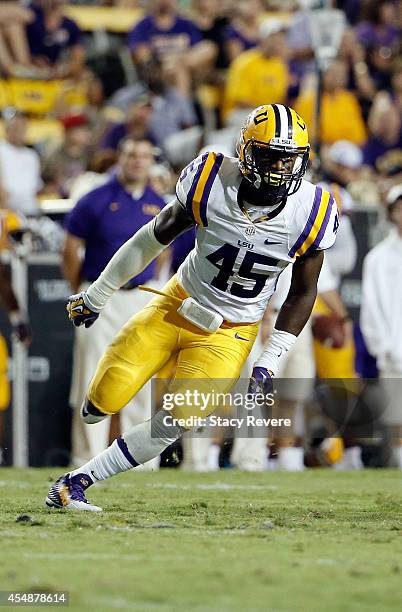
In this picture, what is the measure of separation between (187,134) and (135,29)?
2259mm

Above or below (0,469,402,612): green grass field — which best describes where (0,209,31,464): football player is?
above

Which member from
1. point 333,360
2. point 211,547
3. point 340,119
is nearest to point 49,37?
point 340,119

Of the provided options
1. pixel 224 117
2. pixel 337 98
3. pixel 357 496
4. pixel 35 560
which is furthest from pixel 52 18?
pixel 35 560

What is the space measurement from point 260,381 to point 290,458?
3654 millimetres

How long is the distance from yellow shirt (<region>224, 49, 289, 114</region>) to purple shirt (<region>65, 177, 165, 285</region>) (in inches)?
166

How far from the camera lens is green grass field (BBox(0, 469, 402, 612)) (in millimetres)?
4027

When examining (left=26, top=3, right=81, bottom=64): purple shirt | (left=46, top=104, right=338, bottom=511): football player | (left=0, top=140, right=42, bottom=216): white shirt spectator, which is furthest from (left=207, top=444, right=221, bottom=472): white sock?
(left=26, top=3, right=81, bottom=64): purple shirt

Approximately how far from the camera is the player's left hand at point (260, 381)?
589 cm

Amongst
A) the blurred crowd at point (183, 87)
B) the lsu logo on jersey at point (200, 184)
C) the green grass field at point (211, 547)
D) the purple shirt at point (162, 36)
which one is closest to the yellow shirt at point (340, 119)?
the blurred crowd at point (183, 87)

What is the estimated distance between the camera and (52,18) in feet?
44.3

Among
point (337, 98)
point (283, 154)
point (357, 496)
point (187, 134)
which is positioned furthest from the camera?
point (337, 98)

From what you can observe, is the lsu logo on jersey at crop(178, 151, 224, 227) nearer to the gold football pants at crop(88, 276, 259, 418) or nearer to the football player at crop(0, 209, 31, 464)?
the gold football pants at crop(88, 276, 259, 418)

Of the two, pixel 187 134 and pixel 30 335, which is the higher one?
pixel 187 134

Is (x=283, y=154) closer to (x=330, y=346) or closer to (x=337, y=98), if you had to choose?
(x=330, y=346)
